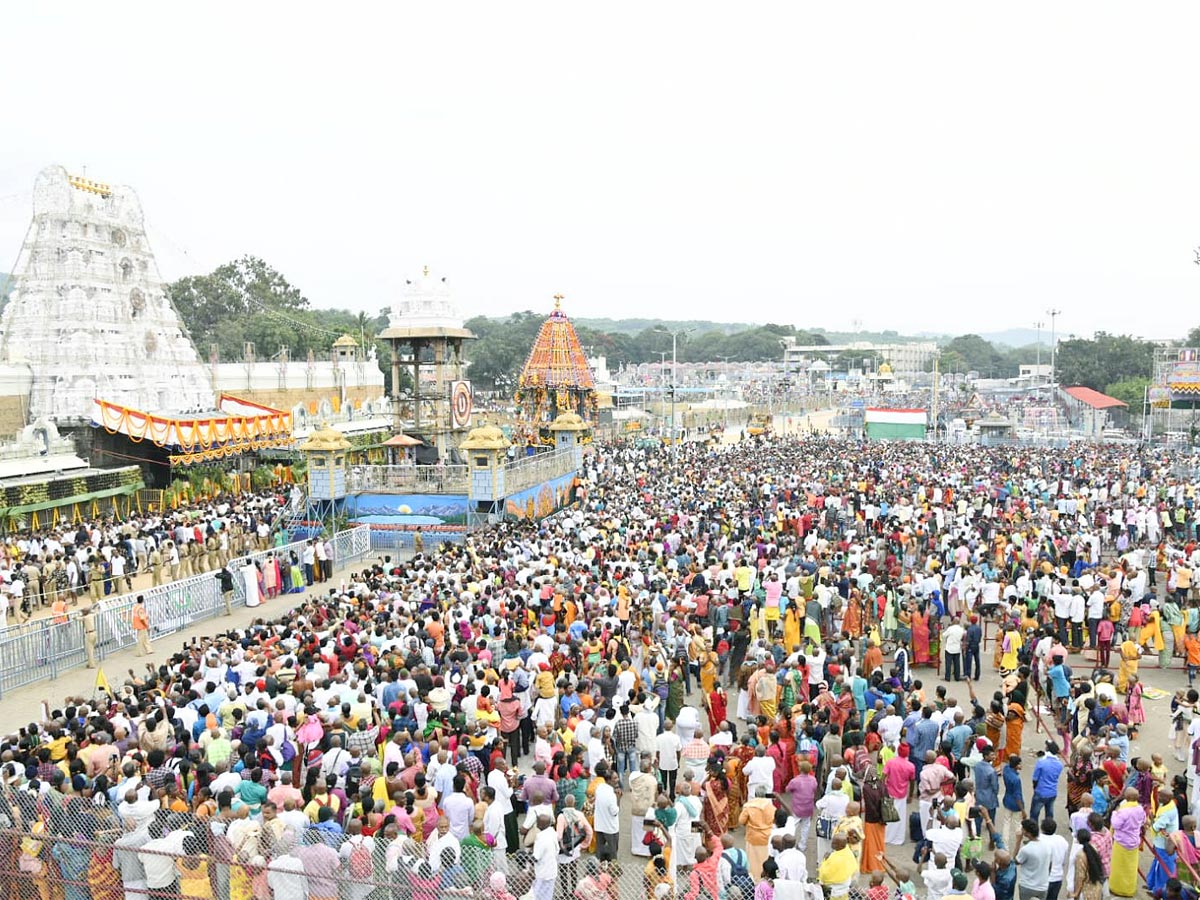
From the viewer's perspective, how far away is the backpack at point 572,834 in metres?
7.18

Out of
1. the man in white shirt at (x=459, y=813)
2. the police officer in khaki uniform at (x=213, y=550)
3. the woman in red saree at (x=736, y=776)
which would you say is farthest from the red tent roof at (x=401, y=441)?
the man in white shirt at (x=459, y=813)

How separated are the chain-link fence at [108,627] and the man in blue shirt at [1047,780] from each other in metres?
12.6

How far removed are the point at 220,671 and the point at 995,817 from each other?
26.1 feet

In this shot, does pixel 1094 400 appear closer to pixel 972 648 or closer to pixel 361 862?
pixel 972 648

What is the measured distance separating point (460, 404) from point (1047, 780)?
25419mm

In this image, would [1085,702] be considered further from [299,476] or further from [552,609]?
[299,476]

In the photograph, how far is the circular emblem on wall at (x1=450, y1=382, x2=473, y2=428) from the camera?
3145 cm

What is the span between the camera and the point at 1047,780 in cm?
812

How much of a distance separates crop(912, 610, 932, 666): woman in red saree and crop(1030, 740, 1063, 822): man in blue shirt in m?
4.71

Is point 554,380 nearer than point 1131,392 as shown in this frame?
Yes

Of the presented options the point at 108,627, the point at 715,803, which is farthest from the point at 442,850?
the point at 108,627

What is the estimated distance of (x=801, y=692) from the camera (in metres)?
10.5

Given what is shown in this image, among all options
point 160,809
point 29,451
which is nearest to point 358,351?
point 29,451

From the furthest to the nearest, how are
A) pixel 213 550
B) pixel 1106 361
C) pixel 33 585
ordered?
pixel 1106 361 → pixel 213 550 → pixel 33 585
